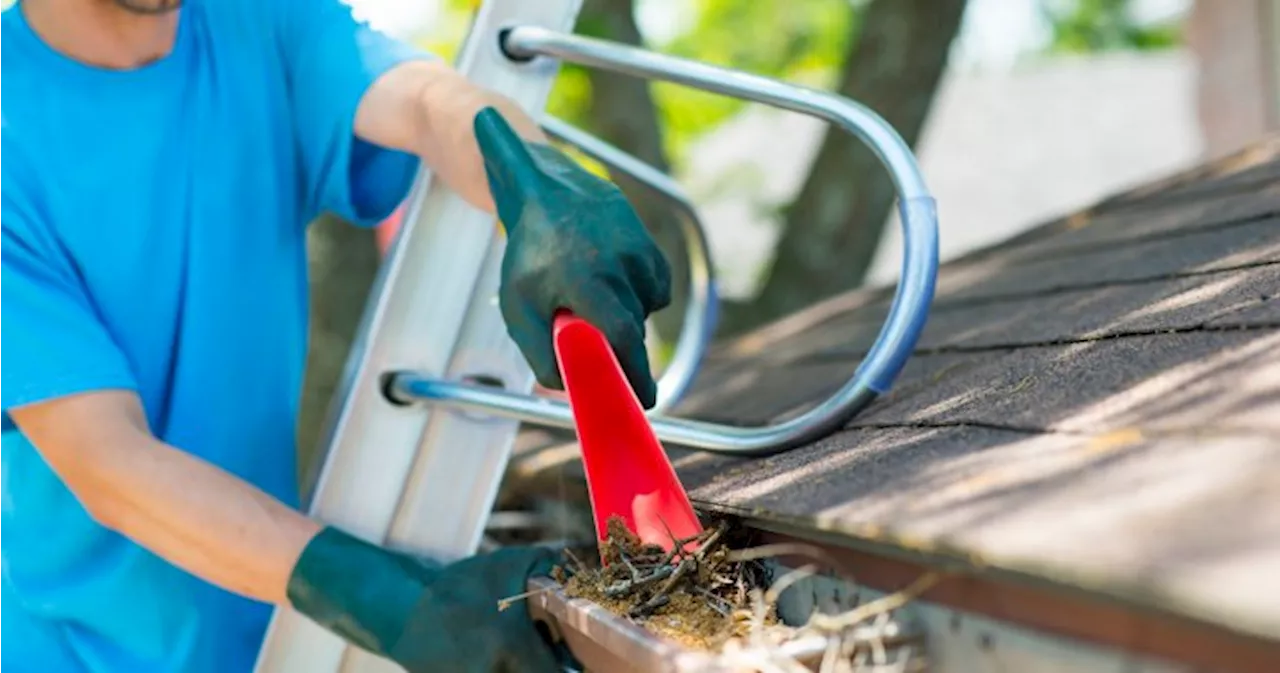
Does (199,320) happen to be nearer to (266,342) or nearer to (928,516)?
(266,342)

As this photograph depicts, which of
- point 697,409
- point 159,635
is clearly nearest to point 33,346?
point 159,635

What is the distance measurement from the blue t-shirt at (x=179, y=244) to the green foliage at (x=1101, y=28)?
25.3 metres

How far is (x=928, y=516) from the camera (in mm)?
1092

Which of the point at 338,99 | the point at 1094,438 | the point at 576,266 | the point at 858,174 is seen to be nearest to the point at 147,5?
the point at 338,99

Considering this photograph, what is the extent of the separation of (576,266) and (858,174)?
3.11m

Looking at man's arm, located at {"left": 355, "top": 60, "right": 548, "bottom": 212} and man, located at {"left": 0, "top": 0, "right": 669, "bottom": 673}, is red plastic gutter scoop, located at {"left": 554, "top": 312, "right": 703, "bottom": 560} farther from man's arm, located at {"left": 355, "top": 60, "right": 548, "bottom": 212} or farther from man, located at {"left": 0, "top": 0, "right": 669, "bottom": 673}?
man's arm, located at {"left": 355, "top": 60, "right": 548, "bottom": 212}

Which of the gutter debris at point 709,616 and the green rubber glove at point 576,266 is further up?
the green rubber glove at point 576,266

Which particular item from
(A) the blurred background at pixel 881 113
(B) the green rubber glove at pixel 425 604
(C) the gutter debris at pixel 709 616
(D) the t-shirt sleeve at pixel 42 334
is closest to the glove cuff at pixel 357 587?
(B) the green rubber glove at pixel 425 604

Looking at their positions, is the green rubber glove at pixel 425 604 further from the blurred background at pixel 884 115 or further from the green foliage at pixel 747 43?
the green foliage at pixel 747 43

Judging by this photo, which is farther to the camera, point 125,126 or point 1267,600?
point 125,126

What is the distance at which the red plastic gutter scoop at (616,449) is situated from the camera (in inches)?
59.3

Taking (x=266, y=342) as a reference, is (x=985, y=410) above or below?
above

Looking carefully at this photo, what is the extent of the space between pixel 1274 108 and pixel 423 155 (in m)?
4.15

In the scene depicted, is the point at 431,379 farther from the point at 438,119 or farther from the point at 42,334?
the point at 42,334
